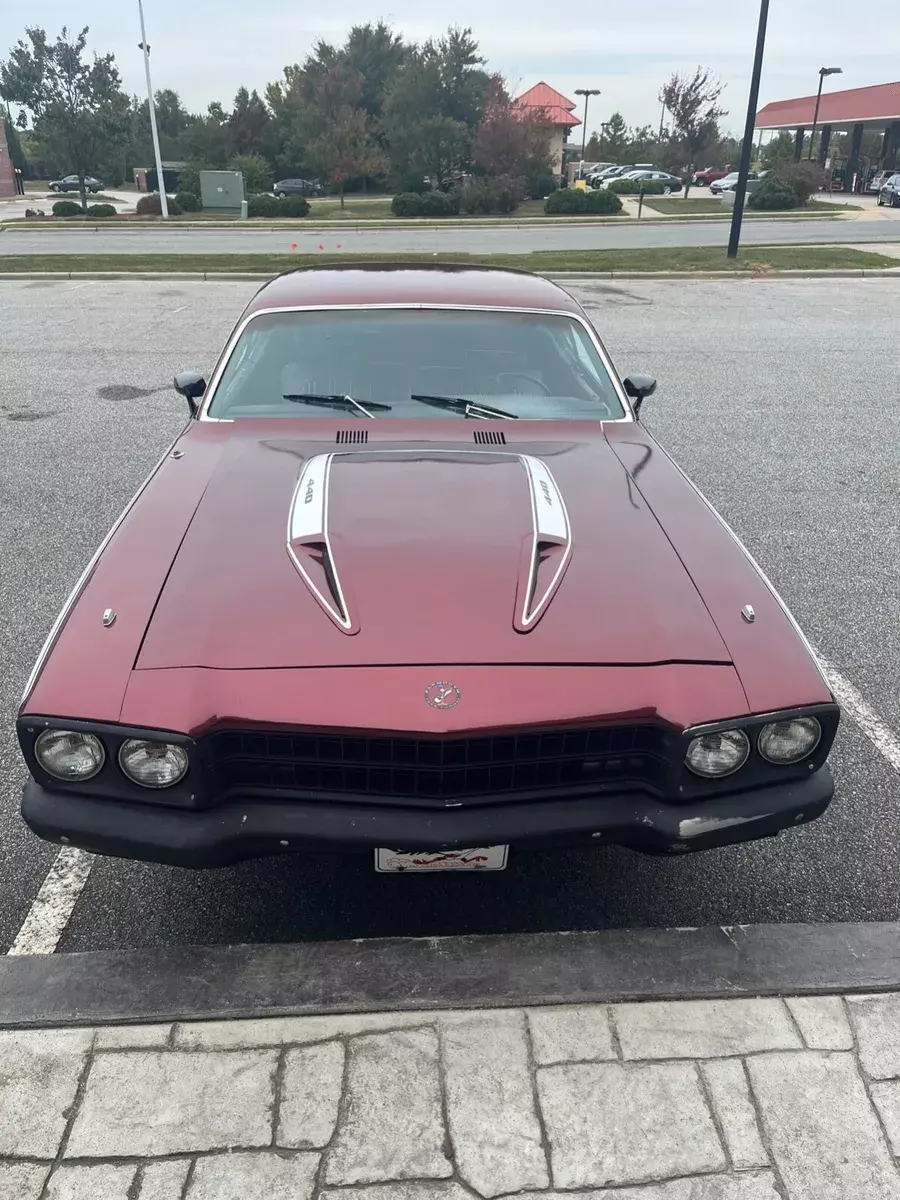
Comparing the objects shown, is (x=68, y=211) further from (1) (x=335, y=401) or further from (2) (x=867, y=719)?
(2) (x=867, y=719)

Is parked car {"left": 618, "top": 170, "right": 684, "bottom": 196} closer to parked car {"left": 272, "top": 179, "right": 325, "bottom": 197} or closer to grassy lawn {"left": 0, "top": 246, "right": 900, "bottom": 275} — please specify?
parked car {"left": 272, "top": 179, "right": 325, "bottom": 197}

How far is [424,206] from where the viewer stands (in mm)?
32969

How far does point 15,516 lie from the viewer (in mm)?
5598

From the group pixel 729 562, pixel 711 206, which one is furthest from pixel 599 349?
pixel 711 206

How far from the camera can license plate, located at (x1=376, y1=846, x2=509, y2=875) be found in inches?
88.8

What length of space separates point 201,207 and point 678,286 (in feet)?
90.0

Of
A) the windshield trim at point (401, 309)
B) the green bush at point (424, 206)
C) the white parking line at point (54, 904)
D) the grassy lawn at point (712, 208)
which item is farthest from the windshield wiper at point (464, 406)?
the green bush at point (424, 206)

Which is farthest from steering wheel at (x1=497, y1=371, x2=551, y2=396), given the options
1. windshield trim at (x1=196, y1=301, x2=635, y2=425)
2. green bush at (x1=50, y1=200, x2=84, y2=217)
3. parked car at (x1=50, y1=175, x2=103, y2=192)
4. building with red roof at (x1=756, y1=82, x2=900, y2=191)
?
parked car at (x1=50, y1=175, x2=103, y2=192)

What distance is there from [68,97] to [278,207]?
296 inches

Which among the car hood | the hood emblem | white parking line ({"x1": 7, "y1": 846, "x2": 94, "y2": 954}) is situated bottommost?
white parking line ({"x1": 7, "y1": 846, "x2": 94, "y2": 954})

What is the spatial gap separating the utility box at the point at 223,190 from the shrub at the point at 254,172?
7.05 metres

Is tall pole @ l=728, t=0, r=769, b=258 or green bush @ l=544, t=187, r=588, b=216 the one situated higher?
tall pole @ l=728, t=0, r=769, b=258

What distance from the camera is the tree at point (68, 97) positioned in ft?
95.7

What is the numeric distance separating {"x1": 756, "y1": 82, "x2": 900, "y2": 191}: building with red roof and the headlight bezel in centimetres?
5369
